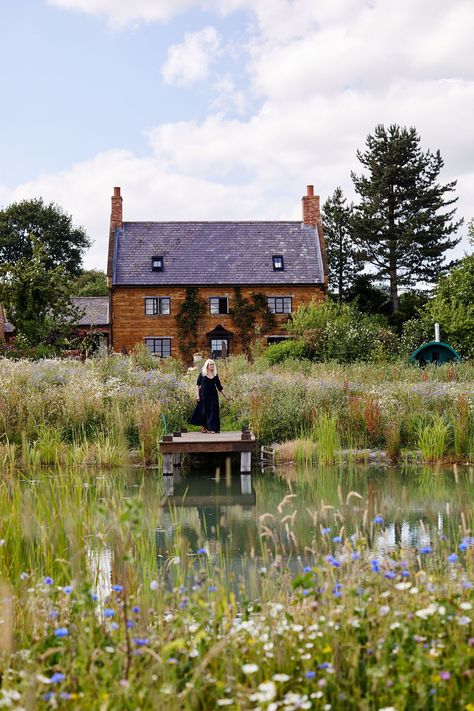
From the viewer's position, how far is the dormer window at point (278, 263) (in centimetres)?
4072

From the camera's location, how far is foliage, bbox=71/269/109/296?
59.3 m

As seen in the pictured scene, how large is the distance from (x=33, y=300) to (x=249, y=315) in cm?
1211

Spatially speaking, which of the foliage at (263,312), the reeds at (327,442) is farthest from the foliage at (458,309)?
the reeds at (327,442)

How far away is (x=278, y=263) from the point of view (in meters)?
41.0

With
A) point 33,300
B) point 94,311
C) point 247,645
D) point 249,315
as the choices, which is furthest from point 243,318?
point 247,645

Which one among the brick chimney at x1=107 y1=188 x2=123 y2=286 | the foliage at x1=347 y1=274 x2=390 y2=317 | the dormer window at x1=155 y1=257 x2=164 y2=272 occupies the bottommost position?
the foliage at x1=347 y1=274 x2=390 y2=317

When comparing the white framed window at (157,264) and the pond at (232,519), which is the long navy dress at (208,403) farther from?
the white framed window at (157,264)

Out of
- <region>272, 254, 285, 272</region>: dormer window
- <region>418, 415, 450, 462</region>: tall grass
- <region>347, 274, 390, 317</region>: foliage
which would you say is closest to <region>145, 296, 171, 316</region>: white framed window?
<region>272, 254, 285, 272</region>: dormer window

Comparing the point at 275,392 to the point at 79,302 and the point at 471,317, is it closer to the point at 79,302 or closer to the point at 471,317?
the point at 471,317

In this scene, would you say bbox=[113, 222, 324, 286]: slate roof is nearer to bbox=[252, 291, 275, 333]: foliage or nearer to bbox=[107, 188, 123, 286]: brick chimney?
bbox=[107, 188, 123, 286]: brick chimney

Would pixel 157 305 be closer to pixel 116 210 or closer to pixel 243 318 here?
pixel 243 318

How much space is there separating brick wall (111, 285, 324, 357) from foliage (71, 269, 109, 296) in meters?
18.4

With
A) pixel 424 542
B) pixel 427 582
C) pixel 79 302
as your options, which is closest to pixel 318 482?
pixel 424 542

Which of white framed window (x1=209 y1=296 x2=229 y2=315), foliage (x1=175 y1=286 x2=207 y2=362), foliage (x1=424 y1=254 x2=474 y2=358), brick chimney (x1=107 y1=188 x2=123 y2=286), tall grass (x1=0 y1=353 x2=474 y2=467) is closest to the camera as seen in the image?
tall grass (x1=0 y1=353 x2=474 y2=467)
